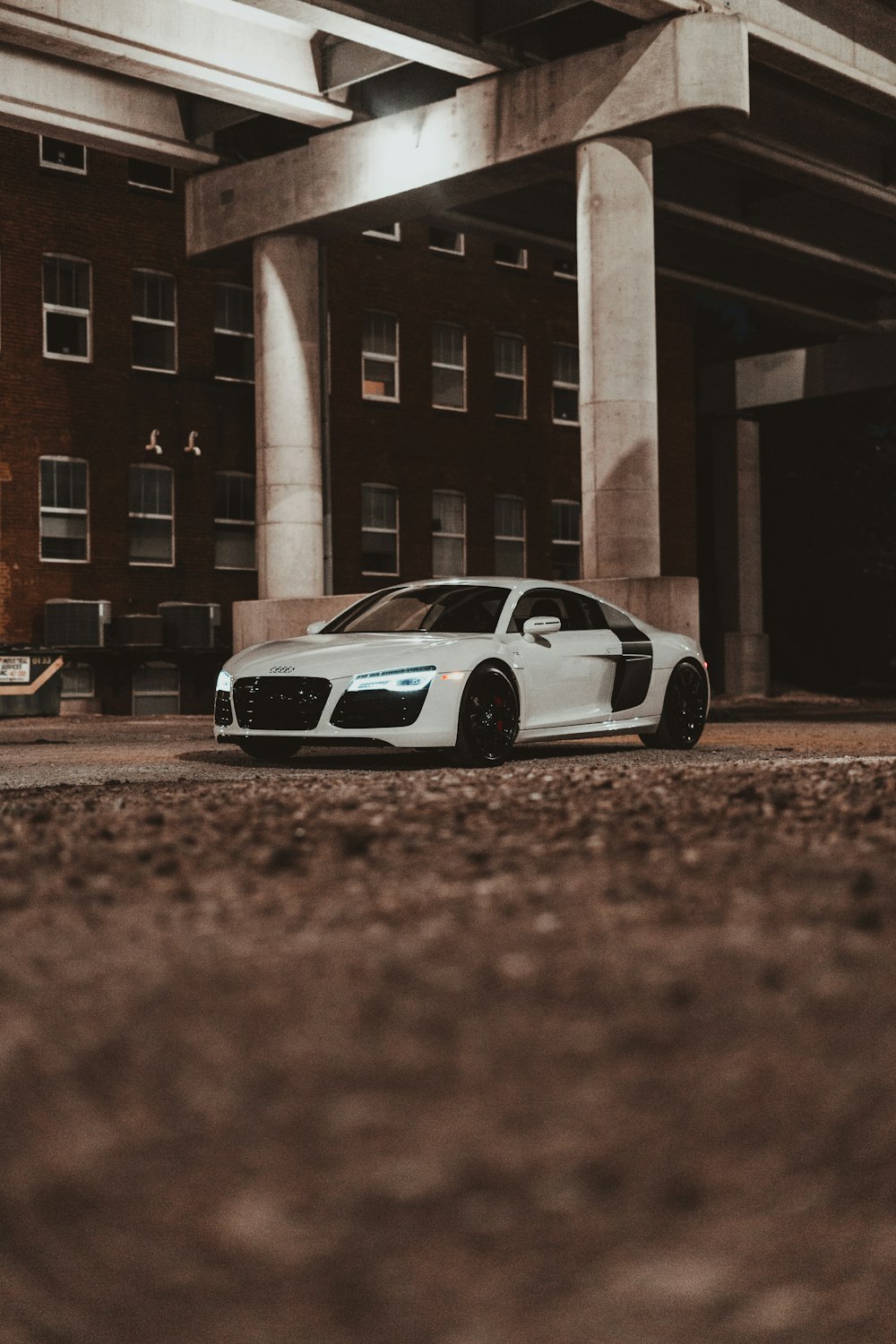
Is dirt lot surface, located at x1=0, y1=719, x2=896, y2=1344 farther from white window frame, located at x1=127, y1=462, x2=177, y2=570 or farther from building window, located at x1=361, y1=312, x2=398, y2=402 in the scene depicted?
building window, located at x1=361, y1=312, x2=398, y2=402

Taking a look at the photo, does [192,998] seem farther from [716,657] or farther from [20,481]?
[716,657]

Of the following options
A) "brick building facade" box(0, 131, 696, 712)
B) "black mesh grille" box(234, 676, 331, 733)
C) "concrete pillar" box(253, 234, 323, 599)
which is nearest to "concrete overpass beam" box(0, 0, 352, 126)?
"concrete pillar" box(253, 234, 323, 599)

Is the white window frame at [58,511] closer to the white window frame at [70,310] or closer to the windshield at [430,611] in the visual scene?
the white window frame at [70,310]

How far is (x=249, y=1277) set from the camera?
5.98ft

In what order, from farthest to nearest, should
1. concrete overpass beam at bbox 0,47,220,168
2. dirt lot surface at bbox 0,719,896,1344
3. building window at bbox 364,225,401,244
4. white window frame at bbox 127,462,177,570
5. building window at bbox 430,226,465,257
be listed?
building window at bbox 430,226,465,257
building window at bbox 364,225,401,244
white window frame at bbox 127,462,177,570
concrete overpass beam at bbox 0,47,220,168
dirt lot surface at bbox 0,719,896,1344

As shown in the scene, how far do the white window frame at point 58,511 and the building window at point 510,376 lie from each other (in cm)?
1068

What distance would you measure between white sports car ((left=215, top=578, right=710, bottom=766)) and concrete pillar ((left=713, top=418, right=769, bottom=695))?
26491mm

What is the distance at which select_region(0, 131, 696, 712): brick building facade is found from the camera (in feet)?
99.6

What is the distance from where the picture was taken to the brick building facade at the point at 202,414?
1195 inches

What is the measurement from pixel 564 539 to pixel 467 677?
92.6 feet

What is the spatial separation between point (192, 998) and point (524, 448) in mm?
37026

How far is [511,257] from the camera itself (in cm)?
3834

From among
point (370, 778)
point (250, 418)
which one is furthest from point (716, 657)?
point (370, 778)

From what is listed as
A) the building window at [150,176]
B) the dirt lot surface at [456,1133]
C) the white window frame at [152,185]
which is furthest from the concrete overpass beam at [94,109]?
the dirt lot surface at [456,1133]
